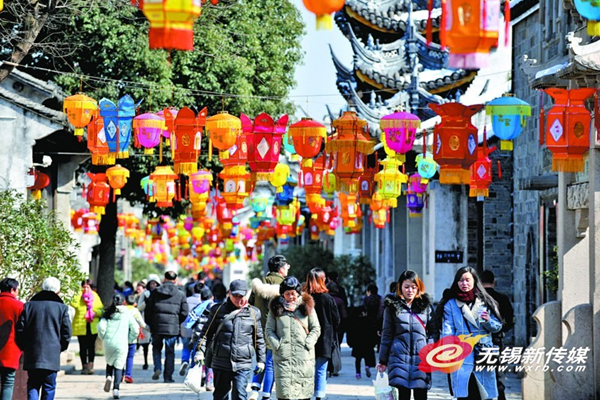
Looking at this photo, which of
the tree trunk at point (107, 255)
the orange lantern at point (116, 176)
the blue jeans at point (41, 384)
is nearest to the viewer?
the blue jeans at point (41, 384)

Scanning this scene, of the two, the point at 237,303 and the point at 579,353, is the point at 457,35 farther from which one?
the point at 579,353

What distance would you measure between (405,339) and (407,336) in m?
0.04

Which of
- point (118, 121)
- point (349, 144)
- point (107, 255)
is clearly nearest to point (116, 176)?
point (118, 121)

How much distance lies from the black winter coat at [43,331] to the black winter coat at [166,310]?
7.30 meters

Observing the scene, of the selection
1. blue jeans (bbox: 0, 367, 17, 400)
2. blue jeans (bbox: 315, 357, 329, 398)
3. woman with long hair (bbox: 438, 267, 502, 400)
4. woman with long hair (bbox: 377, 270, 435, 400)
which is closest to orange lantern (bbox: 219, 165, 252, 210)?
blue jeans (bbox: 315, 357, 329, 398)

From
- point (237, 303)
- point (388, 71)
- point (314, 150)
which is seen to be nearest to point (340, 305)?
point (314, 150)

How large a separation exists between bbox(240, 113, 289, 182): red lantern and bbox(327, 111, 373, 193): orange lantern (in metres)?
0.95

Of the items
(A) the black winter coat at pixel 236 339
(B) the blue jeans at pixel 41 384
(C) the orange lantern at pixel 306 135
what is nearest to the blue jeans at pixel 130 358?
(C) the orange lantern at pixel 306 135

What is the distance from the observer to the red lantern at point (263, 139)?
68.4 ft

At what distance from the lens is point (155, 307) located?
21531 mm

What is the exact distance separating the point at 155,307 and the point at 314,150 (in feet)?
12.6

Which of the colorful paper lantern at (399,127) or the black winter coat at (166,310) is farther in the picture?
the black winter coat at (166,310)

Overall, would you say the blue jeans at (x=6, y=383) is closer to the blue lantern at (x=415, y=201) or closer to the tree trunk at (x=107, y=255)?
the tree trunk at (x=107, y=255)

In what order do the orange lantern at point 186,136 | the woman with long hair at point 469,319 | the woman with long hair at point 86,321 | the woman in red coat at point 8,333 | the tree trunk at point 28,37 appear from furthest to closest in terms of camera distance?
the woman with long hair at point 86,321 < the orange lantern at point 186,136 < the tree trunk at point 28,37 < the woman in red coat at point 8,333 < the woman with long hair at point 469,319
